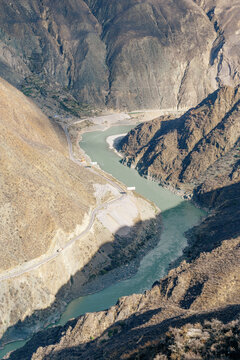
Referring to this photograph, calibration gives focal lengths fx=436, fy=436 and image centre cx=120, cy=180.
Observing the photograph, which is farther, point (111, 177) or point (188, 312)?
point (111, 177)

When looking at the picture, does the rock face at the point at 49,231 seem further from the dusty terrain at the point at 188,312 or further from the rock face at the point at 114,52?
the rock face at the point at 114,52

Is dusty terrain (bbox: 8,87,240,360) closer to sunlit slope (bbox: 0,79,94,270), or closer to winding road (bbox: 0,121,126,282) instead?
winding road (bbox: 0,121,126,282)

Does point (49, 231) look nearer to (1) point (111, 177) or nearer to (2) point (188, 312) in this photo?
(2) point (188, 312)

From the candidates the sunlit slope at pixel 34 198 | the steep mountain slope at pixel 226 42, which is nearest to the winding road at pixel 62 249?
the sunlit slope at pixel 34 198

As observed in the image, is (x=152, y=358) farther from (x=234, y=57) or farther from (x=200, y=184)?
(x=234, y=57)

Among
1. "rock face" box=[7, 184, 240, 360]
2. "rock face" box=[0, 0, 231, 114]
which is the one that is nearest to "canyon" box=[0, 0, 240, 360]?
"rock face" box=[7, 184, 240, 360]

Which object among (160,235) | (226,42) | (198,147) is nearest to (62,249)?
(160,235)

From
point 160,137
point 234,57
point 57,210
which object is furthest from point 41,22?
point 57,210
